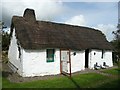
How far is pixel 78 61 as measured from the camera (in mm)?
23453

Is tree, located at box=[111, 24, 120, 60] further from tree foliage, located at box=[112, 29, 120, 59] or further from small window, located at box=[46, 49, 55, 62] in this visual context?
small window, located at box=[46, 49, 55, 62]

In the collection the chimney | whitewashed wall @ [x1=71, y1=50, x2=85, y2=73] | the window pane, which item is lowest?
whitewashed wall @ [x1=71, y1=50, x2=85, y2=73]

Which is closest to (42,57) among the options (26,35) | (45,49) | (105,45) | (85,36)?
(45,49)

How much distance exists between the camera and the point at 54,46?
20875mm

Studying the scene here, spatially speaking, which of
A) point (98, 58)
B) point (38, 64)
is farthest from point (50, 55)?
point (98, 58)

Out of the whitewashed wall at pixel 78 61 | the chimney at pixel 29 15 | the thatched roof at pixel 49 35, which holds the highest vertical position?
the chimney at pixel 29 15

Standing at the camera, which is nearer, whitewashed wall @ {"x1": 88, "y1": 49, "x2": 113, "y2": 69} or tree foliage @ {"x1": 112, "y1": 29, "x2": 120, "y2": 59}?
whitewashed wall @ {"x1": 88, "y1": 49, "x2": 113, "y2": 69}

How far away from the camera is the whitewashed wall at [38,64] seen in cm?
1910

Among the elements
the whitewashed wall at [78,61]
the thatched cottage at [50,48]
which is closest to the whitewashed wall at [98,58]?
the thatched cottage at [50,48]

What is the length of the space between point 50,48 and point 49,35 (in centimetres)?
230

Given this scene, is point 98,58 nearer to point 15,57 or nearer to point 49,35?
point 49,35

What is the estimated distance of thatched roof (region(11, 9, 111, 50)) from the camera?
20.3 meters

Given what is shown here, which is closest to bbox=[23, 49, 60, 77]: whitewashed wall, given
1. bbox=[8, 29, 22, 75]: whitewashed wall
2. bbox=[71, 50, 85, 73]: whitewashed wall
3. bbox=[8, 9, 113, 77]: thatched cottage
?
bbox=[8, 9, 113, 77]: thatched cottage

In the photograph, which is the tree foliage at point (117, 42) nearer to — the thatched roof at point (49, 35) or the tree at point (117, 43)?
the tree at point (117, 43)
